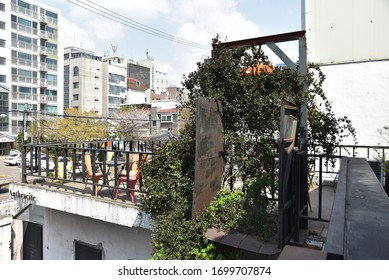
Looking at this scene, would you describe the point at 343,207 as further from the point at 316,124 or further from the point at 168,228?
the point at 316,124

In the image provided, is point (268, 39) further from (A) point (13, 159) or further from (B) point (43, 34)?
(B) point (43, 34)

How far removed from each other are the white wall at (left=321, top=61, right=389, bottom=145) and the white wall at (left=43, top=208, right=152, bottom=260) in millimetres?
6308

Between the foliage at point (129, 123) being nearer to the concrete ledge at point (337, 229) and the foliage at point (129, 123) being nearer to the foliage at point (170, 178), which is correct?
the foliage at point (170, 178)

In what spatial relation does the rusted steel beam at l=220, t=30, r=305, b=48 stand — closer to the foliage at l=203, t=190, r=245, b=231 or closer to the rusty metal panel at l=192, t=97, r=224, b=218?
the rusty metal panel at l=192, t=97, r=224, b=218

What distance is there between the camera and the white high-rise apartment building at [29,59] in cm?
4159

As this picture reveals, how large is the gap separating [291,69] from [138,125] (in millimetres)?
41875

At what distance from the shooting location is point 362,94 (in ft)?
27.2

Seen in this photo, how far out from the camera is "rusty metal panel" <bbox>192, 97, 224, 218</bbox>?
3951 mm

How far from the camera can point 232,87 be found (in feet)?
14.6

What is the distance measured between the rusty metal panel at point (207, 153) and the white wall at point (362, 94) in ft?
17.7

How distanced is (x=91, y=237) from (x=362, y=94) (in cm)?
766

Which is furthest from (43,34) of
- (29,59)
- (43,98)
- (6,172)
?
(6,172)

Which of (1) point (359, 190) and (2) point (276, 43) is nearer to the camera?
(1) point (359, 190)
